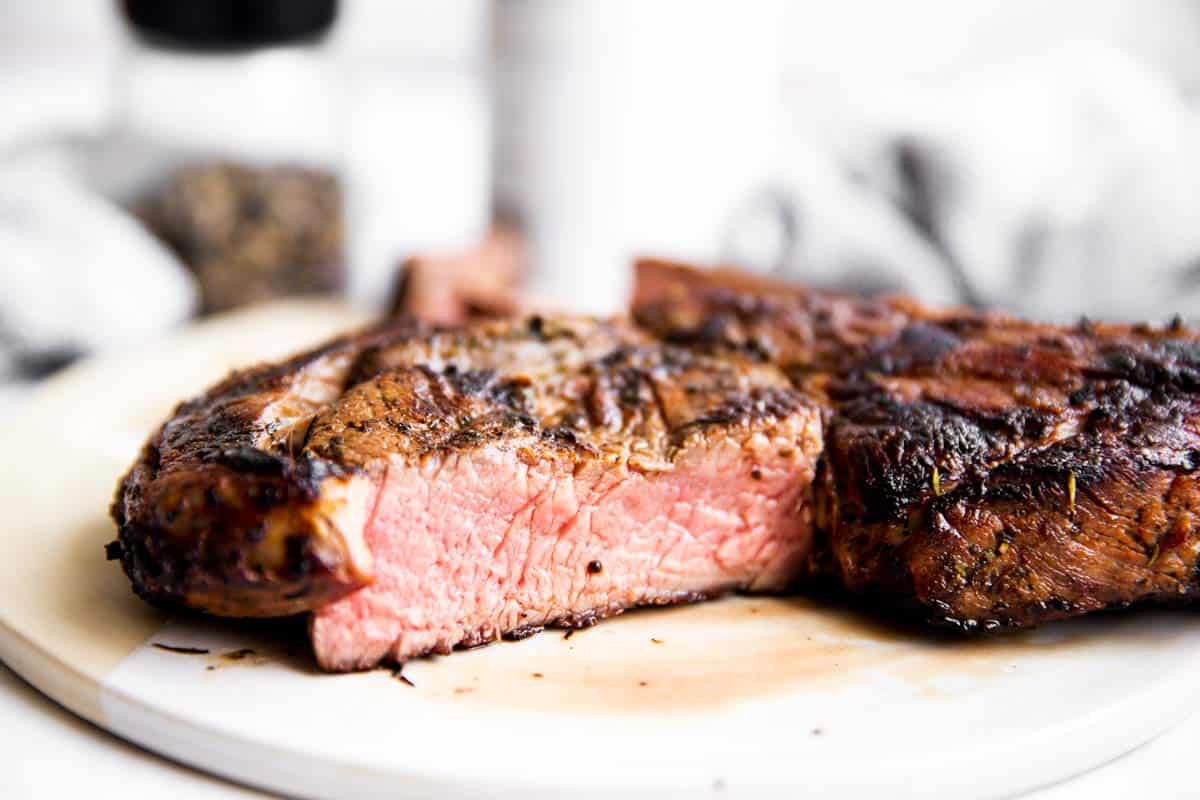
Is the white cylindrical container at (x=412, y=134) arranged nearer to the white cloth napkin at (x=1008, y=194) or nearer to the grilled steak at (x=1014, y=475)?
the white cloth napkin at (x=1008, y=194)

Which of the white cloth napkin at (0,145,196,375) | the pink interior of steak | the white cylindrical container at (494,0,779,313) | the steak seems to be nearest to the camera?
the steak

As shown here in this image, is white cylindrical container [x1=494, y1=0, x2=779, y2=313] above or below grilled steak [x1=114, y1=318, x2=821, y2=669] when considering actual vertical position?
above

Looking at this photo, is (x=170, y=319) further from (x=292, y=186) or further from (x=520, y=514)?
(x=520, y=514)

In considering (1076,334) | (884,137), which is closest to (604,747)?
(1076,334)

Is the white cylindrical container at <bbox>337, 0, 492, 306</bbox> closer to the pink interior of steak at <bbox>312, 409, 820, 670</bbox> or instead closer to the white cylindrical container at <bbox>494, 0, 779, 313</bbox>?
the white cylindrical container at <bbox>494, 0, 779, 313</bbox>

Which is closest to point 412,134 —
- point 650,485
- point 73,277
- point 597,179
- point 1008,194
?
point 597,179

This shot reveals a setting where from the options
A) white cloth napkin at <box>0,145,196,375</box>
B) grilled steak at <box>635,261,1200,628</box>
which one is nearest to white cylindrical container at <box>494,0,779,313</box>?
white cloth napkin at <box>0,145,196,375</box>
